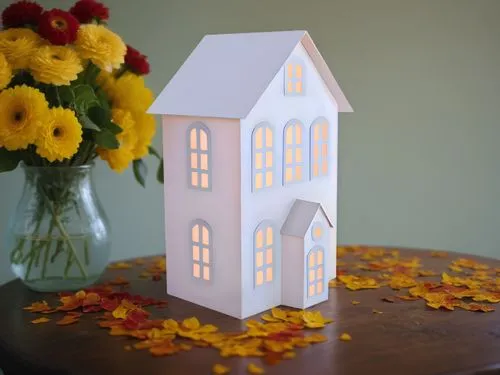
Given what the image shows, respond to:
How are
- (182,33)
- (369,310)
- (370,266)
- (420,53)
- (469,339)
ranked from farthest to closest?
(420,53) < (182,33) < (370,266) < (369,310) < (469,339)

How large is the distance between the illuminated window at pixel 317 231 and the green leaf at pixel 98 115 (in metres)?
0.46

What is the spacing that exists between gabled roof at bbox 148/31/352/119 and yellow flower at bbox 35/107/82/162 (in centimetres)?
15

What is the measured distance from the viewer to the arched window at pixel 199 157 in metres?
1.25

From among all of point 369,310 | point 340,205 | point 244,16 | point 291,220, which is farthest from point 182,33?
point 369,310

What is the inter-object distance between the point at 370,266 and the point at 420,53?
3.60ft

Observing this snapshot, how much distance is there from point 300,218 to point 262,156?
142 millimetres

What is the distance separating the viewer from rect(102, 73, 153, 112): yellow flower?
144cm

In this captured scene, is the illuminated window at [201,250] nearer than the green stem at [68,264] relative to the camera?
Yes

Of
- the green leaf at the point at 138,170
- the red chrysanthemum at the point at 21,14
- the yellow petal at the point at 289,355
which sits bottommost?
the yellow petal at the point at 289,355

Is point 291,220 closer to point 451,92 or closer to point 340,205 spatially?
point 340,205

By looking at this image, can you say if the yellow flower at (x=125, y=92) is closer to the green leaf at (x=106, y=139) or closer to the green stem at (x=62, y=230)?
the green leaf at (x=106, y=139)

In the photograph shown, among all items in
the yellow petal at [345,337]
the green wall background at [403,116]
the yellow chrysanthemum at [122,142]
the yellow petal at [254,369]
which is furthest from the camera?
the green wall background at [403,116]

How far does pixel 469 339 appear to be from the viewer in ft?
3.67

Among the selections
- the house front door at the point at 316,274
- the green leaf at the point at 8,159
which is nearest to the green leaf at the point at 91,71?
the green leaf at the point at 8,159
